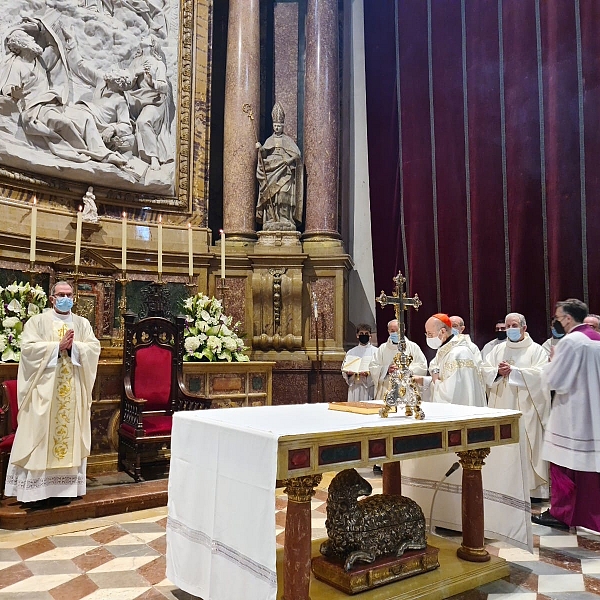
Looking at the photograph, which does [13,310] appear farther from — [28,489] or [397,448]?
[397,448]

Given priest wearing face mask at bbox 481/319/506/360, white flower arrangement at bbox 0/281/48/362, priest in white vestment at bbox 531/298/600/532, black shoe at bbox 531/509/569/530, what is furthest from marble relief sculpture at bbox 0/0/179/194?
black shoe at bbox 531/509/569/530

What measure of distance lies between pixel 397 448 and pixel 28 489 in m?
2.98

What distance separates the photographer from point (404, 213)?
8.09 meters

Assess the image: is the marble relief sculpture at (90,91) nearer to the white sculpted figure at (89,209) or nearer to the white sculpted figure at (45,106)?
the white sculpted figure at (45,106)

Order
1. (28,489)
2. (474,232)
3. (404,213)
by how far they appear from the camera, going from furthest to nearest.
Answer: (404,213) → (474,232) → (28,489)

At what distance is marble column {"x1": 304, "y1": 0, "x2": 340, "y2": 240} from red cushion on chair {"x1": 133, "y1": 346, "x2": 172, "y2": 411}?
2.66m

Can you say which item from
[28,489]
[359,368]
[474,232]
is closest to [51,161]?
[28,489]

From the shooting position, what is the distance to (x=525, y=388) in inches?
209

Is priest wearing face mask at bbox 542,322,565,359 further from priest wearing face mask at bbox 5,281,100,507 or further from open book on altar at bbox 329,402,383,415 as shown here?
priest wearing face mask at bbox 5,281,100,507

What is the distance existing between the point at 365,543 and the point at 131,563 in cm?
146

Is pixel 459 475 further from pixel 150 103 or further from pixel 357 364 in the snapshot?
pixel 150 103

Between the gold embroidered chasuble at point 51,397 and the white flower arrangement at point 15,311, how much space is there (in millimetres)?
505

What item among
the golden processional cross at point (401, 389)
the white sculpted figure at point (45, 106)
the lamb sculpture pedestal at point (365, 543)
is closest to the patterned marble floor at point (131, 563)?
the lamb sculpture pedestal at point (365, 543)

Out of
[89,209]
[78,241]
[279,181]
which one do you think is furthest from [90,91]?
[279,181]
